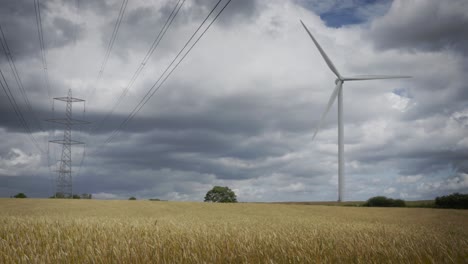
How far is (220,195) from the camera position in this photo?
83.8 m

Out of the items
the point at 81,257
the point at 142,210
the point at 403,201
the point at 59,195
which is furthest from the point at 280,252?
the point at 59,195

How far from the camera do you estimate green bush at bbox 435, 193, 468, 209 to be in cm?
5311

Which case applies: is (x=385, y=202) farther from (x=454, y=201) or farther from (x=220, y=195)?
(x=220, y=195)

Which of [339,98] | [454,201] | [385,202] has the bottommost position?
[385,202]

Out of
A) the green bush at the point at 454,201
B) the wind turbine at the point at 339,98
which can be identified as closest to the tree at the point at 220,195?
the wind turbine at the point at 339,98

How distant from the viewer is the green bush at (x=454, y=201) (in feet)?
174

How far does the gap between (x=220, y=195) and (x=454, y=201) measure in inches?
1774

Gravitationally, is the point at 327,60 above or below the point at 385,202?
above

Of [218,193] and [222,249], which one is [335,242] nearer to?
[222,249]

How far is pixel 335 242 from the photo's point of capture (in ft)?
40.0

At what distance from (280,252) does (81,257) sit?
5.13m

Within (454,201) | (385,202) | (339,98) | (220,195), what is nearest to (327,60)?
(339,98)

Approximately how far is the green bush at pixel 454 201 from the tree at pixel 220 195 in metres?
40.5

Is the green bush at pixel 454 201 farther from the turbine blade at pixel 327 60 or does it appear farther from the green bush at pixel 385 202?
the turbine blade at pixel 327 60
